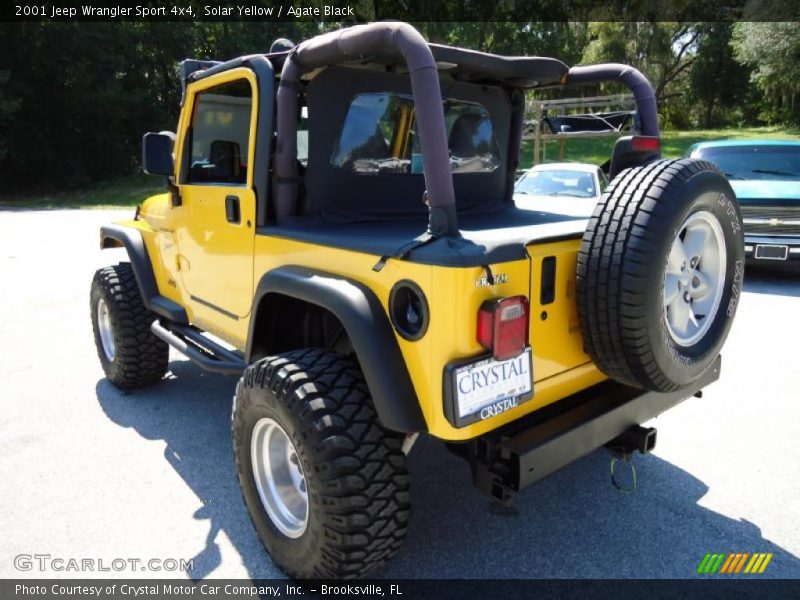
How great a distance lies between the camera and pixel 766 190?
7742 mm

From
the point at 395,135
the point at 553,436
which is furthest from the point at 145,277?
the point at 553,436

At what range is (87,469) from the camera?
3.38m

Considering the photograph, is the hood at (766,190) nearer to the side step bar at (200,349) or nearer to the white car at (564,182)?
the white car at (564,182)

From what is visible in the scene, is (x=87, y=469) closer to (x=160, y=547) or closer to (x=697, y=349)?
(x=160, y=547)

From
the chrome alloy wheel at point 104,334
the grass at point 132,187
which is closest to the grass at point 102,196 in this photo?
the grass at point 132,187

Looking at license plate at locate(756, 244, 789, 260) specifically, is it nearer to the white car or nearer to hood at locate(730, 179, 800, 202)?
hood at locate(730, 179, 800, 202)

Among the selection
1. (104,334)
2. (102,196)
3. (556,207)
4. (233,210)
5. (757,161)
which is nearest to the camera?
(233,210)

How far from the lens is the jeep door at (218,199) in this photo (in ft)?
9.69

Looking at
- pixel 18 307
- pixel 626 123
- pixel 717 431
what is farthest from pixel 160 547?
pixel 18 307

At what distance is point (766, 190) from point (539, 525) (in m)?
6.85

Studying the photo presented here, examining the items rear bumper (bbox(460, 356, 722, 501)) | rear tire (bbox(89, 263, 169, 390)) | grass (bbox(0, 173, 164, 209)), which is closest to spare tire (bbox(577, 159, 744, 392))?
rear bumper (bbox(460, 356, 722, 501))

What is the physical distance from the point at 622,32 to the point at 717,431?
3504 cm

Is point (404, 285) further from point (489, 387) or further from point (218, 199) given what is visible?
point (218, 199)

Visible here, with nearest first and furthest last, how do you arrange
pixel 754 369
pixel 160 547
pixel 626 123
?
pixel 160 547, pixel 626 123, pixel 754 369
